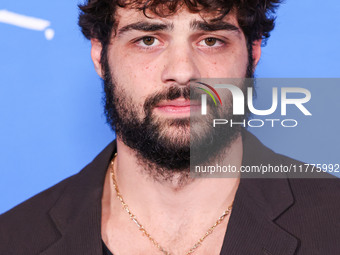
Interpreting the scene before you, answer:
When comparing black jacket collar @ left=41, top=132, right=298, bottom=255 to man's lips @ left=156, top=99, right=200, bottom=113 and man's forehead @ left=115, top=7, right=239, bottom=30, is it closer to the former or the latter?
man's lips @ left=156, top=99, right=200, bottom=113

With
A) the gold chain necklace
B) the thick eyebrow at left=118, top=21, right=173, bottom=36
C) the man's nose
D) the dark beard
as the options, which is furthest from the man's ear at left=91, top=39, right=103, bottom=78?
the gold chain necklace

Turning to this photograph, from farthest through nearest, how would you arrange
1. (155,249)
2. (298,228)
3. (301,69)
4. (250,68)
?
(301,69), (250,68), (155,249), (298,228)

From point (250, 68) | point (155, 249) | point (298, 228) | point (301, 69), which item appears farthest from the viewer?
point (301, 69)

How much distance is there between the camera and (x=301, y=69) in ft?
14.1

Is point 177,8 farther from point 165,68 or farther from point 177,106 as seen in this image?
point 177,106

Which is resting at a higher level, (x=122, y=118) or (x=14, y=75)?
(x=14, y=75)

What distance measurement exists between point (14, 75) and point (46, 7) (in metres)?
0.53

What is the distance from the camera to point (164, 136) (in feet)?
10.1

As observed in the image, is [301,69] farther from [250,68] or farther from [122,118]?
[122,118]

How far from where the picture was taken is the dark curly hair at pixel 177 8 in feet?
10.1

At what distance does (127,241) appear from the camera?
3.21 metres

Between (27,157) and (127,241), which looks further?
(27,157)

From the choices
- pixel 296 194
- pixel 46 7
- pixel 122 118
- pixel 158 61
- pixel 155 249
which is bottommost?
pixel 155 249

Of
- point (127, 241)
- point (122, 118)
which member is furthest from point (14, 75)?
point (127, 241)
